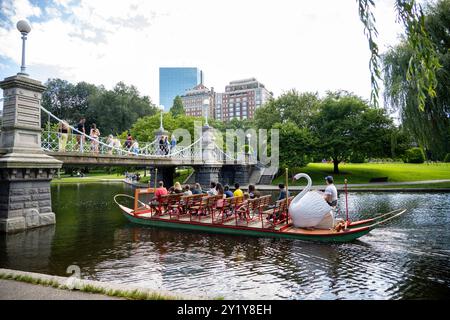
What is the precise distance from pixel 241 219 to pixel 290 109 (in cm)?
3615

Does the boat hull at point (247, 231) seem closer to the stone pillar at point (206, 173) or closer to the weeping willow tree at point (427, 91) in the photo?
the weeping willow tree at point (427, 91)

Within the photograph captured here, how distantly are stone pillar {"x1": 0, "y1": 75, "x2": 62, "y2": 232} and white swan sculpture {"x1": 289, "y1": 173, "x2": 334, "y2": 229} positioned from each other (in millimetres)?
9915

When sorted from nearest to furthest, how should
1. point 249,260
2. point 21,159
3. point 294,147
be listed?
point 249,260 → point 21,159 → point 294,147

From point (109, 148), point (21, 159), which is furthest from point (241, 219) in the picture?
point (109, 148)

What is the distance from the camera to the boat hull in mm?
10055

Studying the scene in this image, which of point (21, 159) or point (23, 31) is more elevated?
point (23, 31)

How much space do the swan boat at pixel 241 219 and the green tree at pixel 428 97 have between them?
11.1 meters

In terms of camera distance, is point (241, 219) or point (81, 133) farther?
point (81, 133)

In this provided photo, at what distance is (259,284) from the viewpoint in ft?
22.1

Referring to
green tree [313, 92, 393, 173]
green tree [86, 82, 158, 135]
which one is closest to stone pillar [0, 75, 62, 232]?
green tree [313, 92, 393, 173]

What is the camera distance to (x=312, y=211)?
10586 mm

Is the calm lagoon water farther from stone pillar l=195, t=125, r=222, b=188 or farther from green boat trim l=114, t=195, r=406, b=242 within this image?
stone pillar l=195, t=125, r=222, b=188

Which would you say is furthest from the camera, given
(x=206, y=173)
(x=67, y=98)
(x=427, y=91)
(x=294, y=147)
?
(x=67, y=98)

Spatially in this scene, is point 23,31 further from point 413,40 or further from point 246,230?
point 413,40
